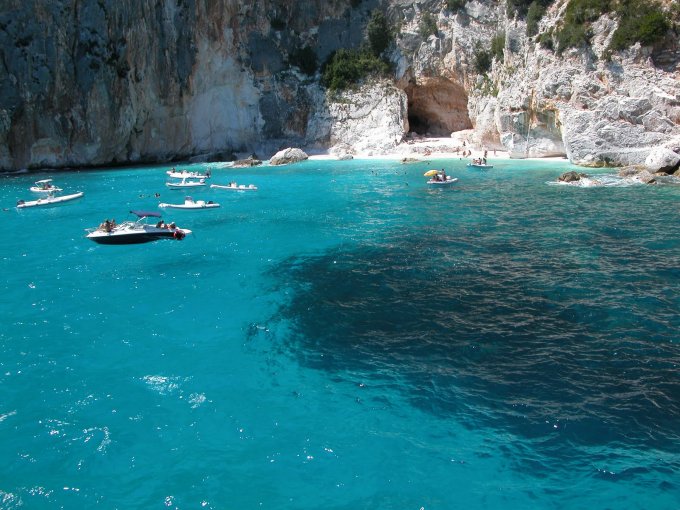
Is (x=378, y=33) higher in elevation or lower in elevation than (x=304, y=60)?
higher

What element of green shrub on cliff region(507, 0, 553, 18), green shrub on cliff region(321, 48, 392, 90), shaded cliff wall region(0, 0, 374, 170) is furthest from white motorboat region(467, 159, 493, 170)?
shaded cliff wall region(0, 0, 374, 170)

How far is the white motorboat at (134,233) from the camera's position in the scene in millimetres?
24969

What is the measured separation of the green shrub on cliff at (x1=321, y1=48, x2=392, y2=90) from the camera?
221 ft

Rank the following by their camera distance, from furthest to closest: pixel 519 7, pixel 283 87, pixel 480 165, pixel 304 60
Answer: pixel 304 60 → pixel 283 87 → pixel 519 7 → pixel 480 165

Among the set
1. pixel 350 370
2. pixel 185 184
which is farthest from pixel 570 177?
pixel 350 370

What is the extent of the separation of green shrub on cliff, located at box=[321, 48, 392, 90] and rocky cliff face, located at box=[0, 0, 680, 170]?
1.47 m

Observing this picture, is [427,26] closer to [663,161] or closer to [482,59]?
[482,59]

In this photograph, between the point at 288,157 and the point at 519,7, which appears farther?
the point at 288,157

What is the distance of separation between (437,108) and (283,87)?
68.2ft

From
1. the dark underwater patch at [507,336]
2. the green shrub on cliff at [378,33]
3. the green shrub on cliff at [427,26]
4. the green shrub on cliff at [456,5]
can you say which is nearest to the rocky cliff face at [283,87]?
the green shrub on cliff at [427,26]

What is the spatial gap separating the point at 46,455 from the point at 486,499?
313 inches

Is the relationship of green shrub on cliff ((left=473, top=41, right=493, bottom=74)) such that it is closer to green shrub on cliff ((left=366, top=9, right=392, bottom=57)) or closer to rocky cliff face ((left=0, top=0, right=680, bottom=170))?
rocky cliff face ((left=0, top=0, right=680, bottom=170))

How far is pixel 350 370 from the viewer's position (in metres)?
12.5

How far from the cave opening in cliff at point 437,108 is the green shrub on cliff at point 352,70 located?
181 inches
